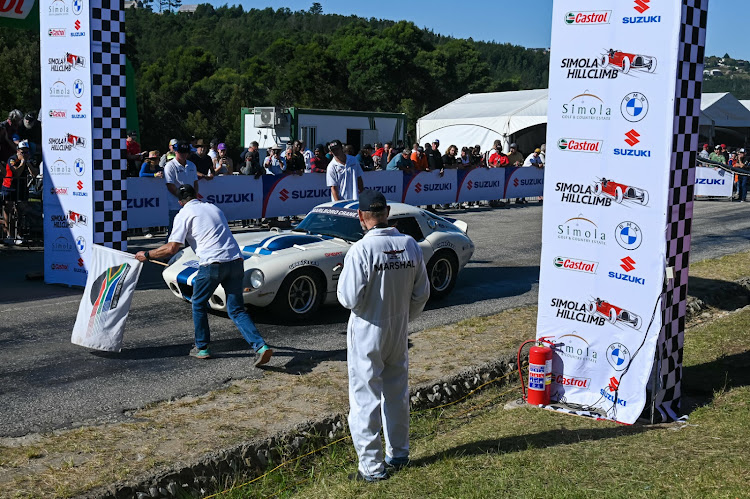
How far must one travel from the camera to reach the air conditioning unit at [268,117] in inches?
1234

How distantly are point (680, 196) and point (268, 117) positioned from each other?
26.7 metres

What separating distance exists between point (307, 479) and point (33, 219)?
1129 cm

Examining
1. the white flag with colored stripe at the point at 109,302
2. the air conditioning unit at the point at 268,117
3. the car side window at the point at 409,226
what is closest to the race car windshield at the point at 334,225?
the car side window at the point at 409,226

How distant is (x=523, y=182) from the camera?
88.1 feet

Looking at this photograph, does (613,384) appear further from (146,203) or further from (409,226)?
(146,203)

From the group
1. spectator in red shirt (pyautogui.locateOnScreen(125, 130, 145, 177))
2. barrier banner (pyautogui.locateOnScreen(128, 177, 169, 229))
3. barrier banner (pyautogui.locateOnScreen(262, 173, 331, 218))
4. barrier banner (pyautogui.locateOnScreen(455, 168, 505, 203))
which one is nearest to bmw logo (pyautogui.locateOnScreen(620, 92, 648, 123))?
barrier banner (pyautogui.locateOnScreen(128, 177, 169, 229))

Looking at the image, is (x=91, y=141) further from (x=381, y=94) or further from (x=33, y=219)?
(x=381, y=94)

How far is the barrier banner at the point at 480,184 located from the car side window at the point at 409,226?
1357cm

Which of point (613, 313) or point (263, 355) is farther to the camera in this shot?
point (263, 355)

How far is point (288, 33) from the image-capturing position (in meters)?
107

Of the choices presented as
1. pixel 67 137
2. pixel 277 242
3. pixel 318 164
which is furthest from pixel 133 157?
pixel 277 242

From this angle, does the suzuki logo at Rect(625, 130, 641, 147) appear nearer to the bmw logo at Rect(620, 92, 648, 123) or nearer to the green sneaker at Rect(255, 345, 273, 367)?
the bmw logo at Rect(620, 92, 648, 123)

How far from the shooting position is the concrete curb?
514 cm

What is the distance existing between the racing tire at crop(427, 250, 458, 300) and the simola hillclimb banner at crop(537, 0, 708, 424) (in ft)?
13.2
